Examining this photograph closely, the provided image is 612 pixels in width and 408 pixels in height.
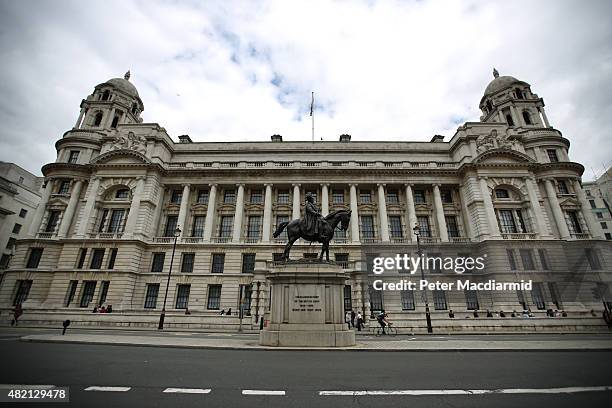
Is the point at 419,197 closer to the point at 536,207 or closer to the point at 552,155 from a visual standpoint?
the point at 536,207

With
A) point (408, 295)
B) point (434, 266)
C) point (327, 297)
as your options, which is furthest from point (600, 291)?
point (327, 297)

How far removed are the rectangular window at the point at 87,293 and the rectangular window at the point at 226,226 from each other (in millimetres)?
14038

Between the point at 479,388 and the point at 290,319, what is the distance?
280 inches

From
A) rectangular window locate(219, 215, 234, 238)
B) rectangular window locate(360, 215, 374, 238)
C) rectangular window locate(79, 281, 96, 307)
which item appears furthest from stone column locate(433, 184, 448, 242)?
rectangular window locate(79, 281, 96, 307)

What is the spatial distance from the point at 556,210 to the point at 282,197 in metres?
33.2

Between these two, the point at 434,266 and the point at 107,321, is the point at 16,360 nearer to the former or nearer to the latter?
the point at 107,321

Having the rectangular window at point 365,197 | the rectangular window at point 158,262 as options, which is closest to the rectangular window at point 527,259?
the rectangular window at point 365,197

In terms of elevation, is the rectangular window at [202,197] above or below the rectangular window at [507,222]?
above

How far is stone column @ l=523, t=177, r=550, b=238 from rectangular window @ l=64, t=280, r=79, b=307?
5088 cm

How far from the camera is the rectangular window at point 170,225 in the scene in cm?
3459

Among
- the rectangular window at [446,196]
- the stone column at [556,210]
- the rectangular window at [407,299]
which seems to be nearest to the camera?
the rectangular window at [407,299]

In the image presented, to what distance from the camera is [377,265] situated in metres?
29.1

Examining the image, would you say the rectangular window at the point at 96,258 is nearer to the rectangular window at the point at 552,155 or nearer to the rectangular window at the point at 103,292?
the rectangular window at the point at 103,292

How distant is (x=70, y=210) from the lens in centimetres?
3325
